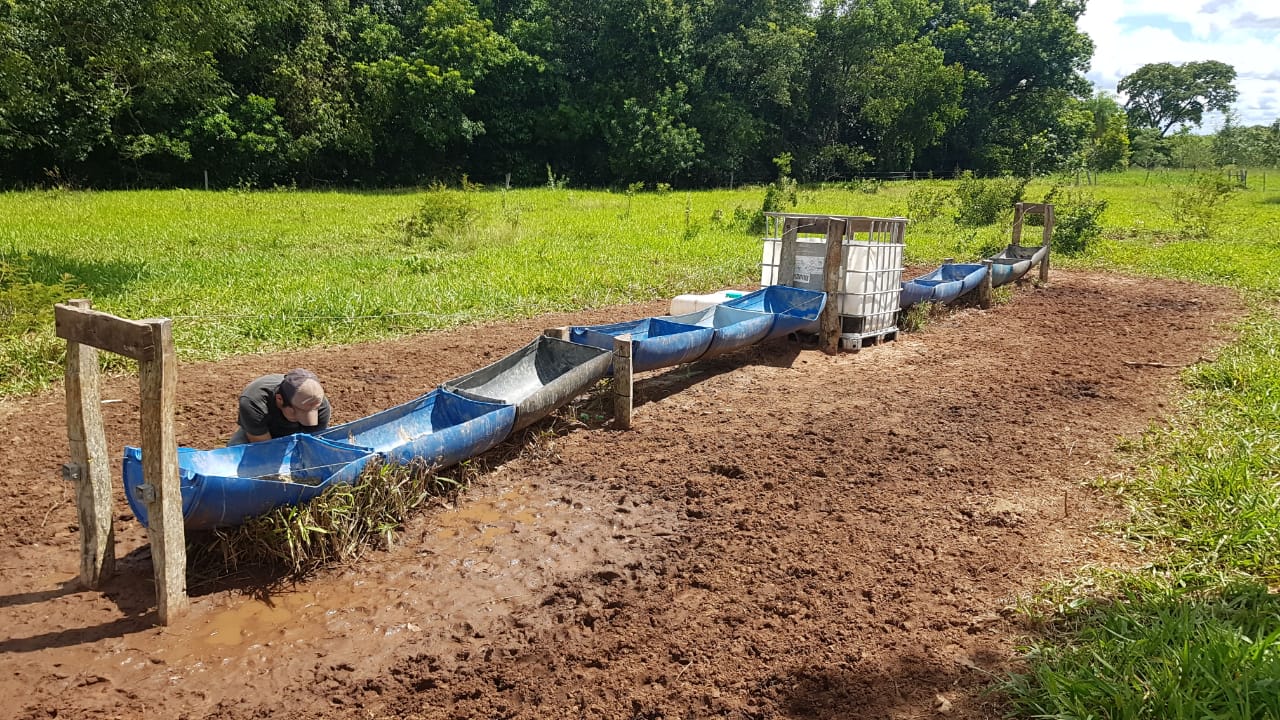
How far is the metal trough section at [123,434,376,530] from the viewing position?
3334 mm

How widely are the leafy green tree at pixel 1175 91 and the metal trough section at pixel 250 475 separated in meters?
85.5

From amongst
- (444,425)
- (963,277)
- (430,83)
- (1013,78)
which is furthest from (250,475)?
(1013,78)

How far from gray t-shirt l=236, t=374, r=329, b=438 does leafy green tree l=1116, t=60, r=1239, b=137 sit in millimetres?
85414

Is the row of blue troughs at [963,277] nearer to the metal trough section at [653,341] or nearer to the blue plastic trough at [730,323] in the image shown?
the blue plastic trough at [730,323]

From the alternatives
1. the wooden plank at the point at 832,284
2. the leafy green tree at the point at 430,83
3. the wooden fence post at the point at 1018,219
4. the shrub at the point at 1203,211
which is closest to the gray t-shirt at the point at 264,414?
the wooden plank at the point at 832,284

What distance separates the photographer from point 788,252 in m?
7.99

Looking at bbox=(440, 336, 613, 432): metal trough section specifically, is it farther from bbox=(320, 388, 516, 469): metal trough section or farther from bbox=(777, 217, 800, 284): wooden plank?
bbox=(777, 217, 800, 284): wooden plank

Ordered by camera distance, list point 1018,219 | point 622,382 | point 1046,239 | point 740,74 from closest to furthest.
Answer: point 622,382 < point 1046,239 < point 1018,219 < point 740,74

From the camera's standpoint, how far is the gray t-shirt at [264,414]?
13.2 feet

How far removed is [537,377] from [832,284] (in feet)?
10.6

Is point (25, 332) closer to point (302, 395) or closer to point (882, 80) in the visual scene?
point (302, 395)

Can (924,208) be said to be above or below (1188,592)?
above

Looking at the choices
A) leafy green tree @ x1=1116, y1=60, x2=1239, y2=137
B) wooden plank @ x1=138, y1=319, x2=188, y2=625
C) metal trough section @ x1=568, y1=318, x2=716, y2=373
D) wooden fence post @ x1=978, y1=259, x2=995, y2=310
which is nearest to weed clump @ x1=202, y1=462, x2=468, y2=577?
wooden plank @ x1=138, y1=319, x2=188, y2=625

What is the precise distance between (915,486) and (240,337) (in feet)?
19.8
